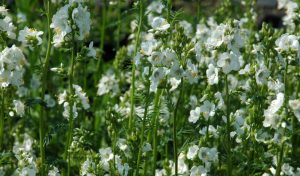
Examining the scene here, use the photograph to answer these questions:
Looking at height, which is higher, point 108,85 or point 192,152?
point 108,85

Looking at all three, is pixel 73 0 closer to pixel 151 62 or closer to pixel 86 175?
pixel 151 62

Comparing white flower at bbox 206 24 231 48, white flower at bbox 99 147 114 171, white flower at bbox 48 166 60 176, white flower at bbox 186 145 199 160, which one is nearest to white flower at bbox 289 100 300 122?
white flower at bbox 206 24 231 48

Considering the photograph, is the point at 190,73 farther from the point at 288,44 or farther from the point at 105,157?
the point at 105,157

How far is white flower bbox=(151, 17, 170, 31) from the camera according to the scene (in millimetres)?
3966

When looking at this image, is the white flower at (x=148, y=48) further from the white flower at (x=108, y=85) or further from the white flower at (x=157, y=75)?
the white flower at (x=108, y=85)

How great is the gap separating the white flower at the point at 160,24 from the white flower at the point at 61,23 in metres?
A: 0.50

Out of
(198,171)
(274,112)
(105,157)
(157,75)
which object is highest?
(157,75)

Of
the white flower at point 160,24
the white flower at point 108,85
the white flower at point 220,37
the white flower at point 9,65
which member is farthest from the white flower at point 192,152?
the white flower at point 108,85

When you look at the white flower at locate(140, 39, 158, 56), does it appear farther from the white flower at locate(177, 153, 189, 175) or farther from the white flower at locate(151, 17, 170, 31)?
the white flower at locate(177, 153, 189, 175)

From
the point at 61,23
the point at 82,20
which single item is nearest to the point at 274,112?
the point at 82,20

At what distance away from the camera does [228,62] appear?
12.8ft

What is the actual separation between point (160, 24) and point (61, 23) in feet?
1.92

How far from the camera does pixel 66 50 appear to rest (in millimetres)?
3982

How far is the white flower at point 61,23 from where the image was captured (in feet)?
12.7
